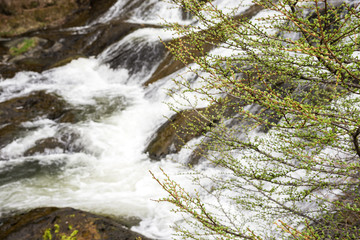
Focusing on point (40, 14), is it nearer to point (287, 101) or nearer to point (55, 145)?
point (55, 145)

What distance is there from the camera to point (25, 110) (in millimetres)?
10695

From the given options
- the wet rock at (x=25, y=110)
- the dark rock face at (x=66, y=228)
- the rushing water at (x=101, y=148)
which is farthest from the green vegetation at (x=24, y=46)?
the dark rock face at (x=66, y=228)

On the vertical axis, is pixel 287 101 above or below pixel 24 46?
above

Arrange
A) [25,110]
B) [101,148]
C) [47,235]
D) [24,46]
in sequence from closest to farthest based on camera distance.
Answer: [47,235] → [101,148] → [25,110] → [24,46]

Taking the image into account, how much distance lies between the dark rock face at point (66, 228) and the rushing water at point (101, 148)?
111 centimetres

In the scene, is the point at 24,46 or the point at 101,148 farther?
the point at 24,46

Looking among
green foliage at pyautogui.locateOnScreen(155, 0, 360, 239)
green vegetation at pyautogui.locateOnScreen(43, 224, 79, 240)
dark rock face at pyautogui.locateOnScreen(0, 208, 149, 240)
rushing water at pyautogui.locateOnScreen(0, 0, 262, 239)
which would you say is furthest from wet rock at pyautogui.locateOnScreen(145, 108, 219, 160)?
green vegetation at pyautogui.locateOnScreen(43, 224, 79, 240)

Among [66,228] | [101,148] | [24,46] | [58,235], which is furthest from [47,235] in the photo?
[24,46]

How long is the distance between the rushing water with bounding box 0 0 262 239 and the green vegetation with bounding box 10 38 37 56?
3018 millimetres

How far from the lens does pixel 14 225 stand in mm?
4805

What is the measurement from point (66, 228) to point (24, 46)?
15.5 metres

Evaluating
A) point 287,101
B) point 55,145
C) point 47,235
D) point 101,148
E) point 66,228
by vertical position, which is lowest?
point 55,145

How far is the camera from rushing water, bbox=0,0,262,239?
6480 mm

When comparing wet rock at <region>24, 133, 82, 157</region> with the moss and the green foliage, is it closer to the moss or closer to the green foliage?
the moss
